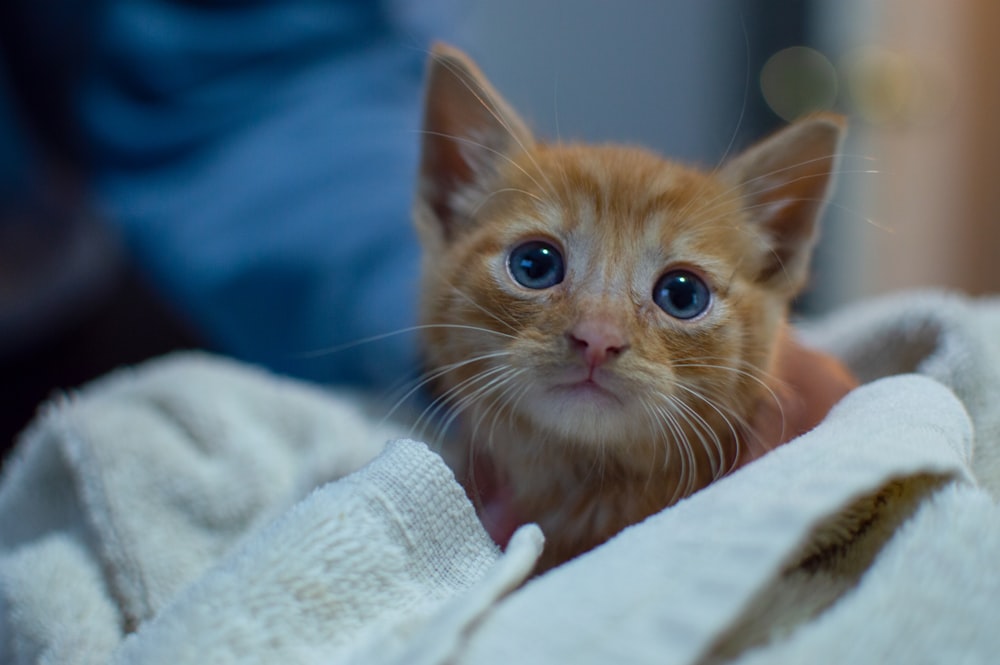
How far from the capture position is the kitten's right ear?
105 cm

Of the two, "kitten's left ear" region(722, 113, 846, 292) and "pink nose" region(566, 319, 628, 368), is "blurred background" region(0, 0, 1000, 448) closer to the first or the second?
"kitten's left ear" region(722, 113, 846, 292)

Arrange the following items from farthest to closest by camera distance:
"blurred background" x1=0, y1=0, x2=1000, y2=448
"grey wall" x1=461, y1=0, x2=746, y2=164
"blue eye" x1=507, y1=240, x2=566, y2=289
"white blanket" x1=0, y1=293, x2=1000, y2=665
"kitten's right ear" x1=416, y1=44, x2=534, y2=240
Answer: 1. "grey wall" x1=461, y1=0, x2=746, y2=164
2. "blurred background" x1=0, y1=0, x2=1000, y2=448
3. "kitten's right ear" x1=416, y1=44, x2=534, y2=240
4. "blue eye" x1=507, y1=240, x2=566, y2=289
5. "white blanket" x1=0, y1=293, x2=1000, y2=665

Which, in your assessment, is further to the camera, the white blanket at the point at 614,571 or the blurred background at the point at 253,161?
the blurred background at the point at 253,161

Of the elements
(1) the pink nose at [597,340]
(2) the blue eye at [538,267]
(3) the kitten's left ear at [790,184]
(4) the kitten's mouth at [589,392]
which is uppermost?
(3) the kitten's left ear at [790,184]

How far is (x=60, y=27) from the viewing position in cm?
220

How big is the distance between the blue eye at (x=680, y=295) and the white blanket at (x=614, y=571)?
0.63 feet

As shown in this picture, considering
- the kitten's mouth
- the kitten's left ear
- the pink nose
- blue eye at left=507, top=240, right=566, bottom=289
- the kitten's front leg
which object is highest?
the kitten's left ear

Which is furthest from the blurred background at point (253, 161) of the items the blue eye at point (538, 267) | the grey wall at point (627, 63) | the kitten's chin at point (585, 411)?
the kitten's chin at point (585, 411)

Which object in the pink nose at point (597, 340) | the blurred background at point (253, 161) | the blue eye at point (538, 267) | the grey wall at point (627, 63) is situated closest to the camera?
the pink nose at point (597, 340)

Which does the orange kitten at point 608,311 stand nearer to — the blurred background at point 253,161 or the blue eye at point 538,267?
the blue eye at point 538,267

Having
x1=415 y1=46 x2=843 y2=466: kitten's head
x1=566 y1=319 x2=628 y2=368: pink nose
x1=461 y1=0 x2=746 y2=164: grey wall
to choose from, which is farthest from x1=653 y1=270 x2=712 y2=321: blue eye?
x1=461 y1=0 x2=746 y2=164: grey wall

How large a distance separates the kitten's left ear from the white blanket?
198mm

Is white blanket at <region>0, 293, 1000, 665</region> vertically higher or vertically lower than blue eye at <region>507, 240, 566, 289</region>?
lower

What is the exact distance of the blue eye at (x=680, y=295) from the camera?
3.10 ft
